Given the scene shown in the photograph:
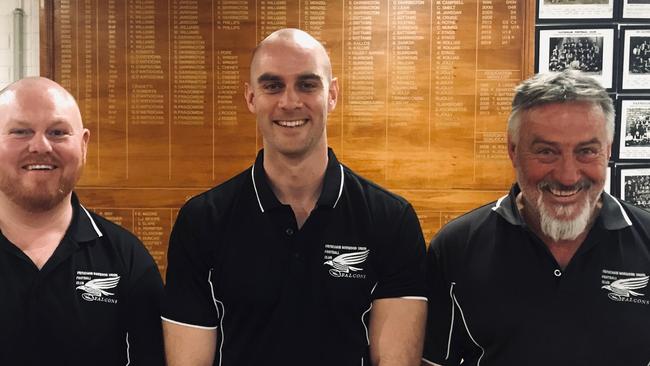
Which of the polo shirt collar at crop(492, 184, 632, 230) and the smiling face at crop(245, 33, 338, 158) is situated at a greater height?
the smiling face at crop(245, 33, 338, 158)

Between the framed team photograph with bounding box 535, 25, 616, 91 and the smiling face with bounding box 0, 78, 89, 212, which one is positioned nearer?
the smiling face with bounding box 0, 78, 89, 212

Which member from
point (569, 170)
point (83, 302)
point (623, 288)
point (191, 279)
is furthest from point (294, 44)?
point (623, 288)

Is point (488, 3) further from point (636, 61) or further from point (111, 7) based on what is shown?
point (111, 7)

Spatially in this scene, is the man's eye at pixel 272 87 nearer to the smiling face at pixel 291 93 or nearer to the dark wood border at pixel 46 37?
the smiling face at pixel 291 93

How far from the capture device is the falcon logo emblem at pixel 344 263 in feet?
5.87

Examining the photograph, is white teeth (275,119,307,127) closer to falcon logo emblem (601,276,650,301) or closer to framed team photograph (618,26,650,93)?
falcon logo emblem (601,276,650,301)

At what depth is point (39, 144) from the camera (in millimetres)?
1728

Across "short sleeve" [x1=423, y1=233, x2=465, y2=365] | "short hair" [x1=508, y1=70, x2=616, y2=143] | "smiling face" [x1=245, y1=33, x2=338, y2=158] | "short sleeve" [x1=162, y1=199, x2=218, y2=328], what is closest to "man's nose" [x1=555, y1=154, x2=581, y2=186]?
"short hair" [x1=508, y1=70, x2=616, y2=143]

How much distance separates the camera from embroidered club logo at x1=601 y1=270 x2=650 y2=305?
1652 mm

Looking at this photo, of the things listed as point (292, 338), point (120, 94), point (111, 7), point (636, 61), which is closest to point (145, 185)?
point (120, 94)

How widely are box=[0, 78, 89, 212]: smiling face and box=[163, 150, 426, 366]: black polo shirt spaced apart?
0.38 meters

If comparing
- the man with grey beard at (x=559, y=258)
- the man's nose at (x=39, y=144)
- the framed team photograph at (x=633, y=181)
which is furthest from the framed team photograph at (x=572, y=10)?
the man's nose at (x=39, y=144)

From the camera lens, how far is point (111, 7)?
3275mm

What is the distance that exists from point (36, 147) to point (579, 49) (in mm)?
2800
